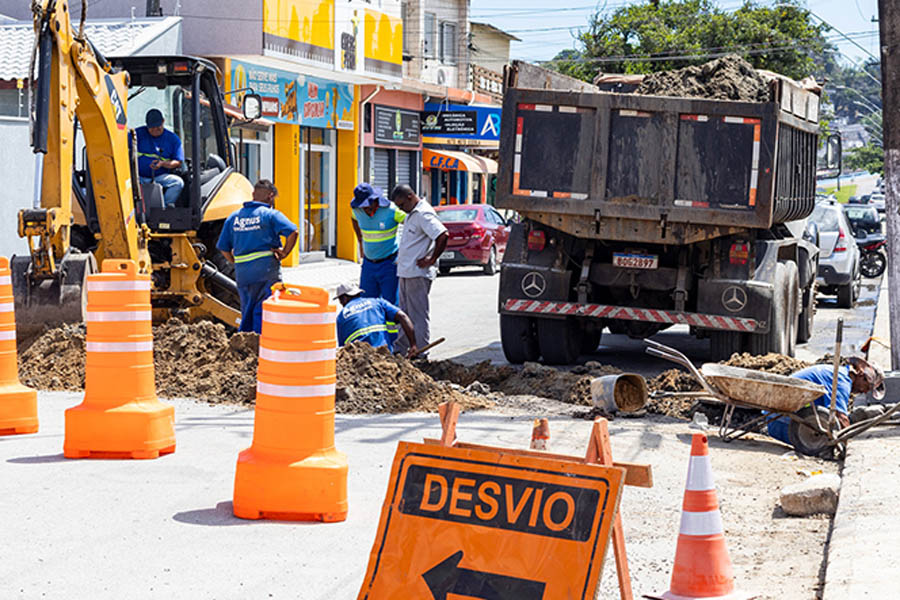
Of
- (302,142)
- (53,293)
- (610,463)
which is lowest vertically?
(53,293)

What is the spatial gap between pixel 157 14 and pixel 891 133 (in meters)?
17.1

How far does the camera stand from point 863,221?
2884 cm

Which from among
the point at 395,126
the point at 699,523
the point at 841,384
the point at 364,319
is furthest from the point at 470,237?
the point at 699,523

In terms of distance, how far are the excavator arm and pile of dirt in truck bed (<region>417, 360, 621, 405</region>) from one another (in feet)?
10.1

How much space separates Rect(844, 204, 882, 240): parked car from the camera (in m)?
28.1

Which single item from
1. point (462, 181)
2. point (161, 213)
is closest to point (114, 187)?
point (161, 213)

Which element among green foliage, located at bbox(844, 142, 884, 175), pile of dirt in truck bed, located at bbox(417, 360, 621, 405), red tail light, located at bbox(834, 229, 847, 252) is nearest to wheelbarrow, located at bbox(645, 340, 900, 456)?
pile of dirt in truck bed, located at bbox(417, 360, 621, 405)

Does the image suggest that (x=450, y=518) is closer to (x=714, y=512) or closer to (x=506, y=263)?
(x=714, y=512)

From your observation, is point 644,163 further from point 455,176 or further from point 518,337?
point 455,176

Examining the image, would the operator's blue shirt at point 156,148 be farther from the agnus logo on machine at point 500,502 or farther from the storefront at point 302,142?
the storefront at point 302,142

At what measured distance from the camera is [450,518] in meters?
4.42

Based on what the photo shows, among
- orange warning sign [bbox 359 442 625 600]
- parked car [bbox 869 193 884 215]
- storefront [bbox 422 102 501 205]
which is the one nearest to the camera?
orange warning sign [bbox 359 442 625 600]

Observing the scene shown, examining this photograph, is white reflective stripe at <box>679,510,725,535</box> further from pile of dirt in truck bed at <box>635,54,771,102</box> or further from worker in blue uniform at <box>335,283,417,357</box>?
pile of dirt in truck bed at <box>635,54,771,102</box>

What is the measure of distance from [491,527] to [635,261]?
791 centimetres
